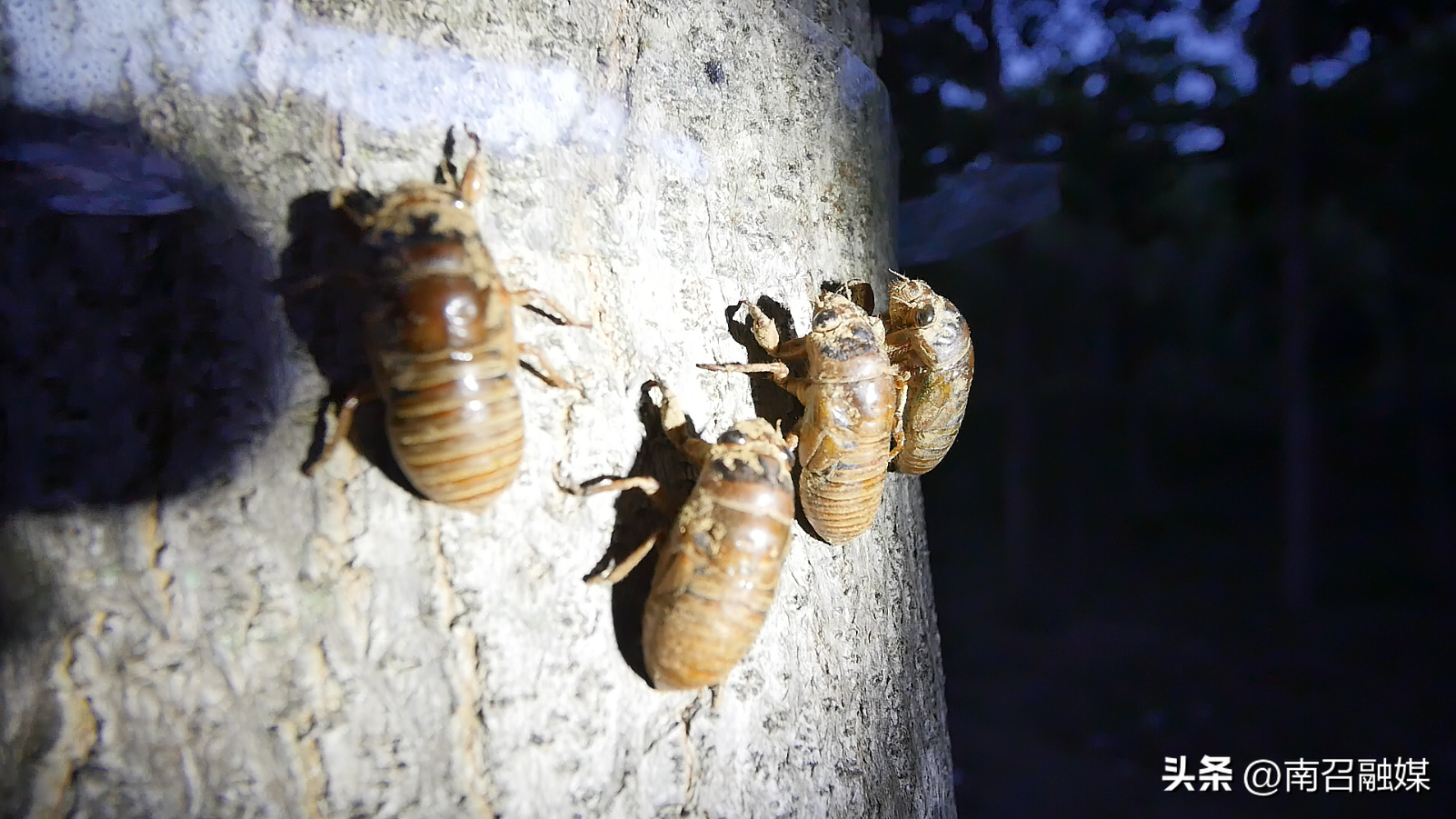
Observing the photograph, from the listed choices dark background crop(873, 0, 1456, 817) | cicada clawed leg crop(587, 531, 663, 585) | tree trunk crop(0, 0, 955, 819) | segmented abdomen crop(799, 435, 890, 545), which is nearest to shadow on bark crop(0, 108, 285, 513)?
tree trunk crop(0, 0, 955, 819)

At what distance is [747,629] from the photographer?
1.10 meters

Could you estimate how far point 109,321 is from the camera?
847mm

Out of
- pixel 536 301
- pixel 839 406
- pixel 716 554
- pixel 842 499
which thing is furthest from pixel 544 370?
pixel 839 406

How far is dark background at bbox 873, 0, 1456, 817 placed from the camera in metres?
4.76

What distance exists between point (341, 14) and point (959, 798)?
189 inches

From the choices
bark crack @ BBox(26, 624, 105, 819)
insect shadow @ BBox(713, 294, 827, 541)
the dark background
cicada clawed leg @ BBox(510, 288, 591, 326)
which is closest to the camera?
bark crack @ BBox(26, 624, 105, 819)

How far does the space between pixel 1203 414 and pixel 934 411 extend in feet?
21.7

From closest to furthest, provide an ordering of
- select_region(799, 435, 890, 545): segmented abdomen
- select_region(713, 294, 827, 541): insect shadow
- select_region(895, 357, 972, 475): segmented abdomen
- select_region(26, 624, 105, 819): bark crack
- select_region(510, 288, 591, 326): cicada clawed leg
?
select_region(26, 624, 105, 819): bark crack → select_region(510, 288, 591, 326): cicada clawed leg → select_region(713, 294, 827, 541): insect shadow → select_region(799, 435, 890, 545): segmented abdomen → select_region(895, 357, 972, 475): segmented abdomen

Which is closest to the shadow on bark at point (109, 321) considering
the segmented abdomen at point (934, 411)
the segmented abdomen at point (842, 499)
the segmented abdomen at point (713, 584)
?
the segmented abdomen at point (713, 584)

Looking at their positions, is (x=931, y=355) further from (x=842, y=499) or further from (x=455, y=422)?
(x=455, y=422)

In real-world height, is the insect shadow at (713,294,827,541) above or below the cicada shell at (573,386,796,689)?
above

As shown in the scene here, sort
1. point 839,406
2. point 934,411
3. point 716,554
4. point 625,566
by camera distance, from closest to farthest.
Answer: point 625,566, point 716,554, point 839,406, point 934,411

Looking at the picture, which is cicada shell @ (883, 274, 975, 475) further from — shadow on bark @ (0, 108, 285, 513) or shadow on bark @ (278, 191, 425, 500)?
shadow on bark @ (0, 108, 285, 513)

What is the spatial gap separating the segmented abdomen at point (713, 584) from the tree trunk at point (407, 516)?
0.04 m
